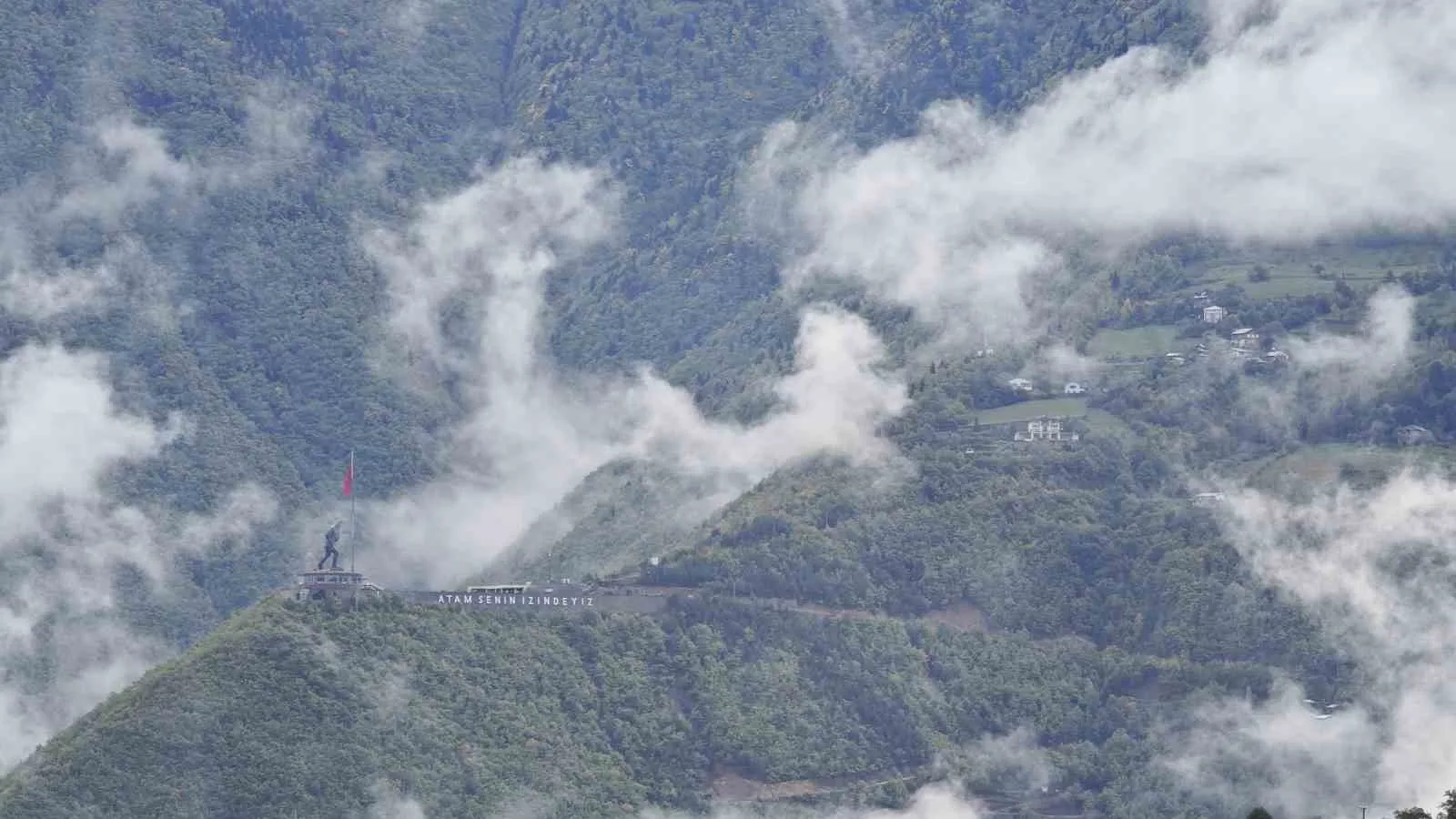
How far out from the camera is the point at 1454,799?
185m

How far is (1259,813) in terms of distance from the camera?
621ft

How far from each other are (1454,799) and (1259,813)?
8.60 meters
